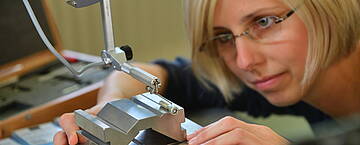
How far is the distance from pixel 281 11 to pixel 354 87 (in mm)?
335

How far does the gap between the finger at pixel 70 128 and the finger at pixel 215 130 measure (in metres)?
0.21

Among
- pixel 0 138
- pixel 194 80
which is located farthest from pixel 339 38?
pixel 0 138

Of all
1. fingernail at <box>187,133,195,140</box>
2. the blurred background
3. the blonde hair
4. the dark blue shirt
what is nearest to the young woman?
the blonde hair

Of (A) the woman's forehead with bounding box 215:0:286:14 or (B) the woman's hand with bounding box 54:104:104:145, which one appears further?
(A) the woman's forehead with bounding box 215:0:286:14

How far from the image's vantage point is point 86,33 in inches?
96.6

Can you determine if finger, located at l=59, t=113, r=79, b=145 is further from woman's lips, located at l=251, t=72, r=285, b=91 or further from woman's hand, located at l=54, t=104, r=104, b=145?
woman's lips, located at l=251, t=72, r=285, b=91

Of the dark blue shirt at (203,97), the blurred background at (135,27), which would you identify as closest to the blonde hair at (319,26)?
the dark blue shirt at (203,97)

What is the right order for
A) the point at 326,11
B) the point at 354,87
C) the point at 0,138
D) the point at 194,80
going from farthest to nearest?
the point at 194,80, the point at 354,87, the point at 0,138, the point at 326,11

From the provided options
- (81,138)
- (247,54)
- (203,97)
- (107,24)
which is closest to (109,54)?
(107,24)

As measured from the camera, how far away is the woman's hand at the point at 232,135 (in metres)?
0.84

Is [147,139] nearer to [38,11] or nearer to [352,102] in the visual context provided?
[352,102]

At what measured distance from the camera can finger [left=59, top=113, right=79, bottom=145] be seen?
36.4 inches

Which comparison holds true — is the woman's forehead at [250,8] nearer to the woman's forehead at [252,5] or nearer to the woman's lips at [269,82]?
the woman's forehead at [252,5]

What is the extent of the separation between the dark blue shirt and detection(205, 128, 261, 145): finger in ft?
2.35
